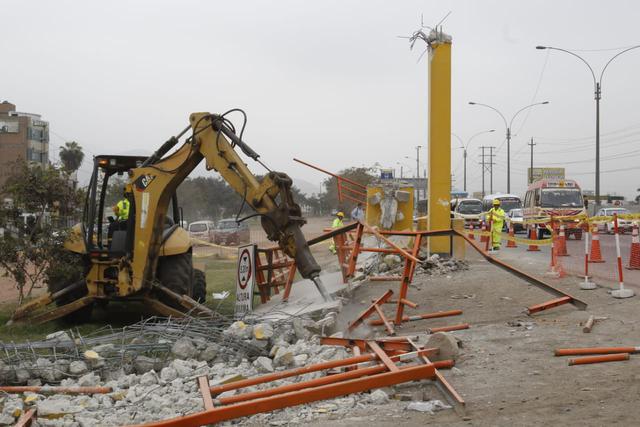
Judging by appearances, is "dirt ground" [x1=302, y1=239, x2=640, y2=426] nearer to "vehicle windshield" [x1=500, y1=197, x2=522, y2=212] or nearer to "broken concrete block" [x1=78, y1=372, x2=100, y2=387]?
"broken concrete block" [x1=78, y1=372, x2=100, y2=387]

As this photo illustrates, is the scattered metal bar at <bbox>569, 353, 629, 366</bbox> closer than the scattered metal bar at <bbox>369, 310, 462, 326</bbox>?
Yes

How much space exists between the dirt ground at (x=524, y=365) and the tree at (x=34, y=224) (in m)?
4.95

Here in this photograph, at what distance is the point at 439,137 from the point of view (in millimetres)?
15992

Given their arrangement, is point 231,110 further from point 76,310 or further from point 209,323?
point 76,310

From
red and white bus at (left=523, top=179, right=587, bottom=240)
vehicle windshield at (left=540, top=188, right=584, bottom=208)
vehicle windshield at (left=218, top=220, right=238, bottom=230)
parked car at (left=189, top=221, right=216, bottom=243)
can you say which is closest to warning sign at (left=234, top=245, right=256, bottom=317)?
red and white bus at (left=523, top=179, right=587, bottom=240)

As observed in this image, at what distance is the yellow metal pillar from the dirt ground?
4.04 meters

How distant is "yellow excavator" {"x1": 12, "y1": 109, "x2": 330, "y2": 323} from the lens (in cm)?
966

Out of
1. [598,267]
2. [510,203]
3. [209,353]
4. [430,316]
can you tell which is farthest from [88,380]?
[510,203]

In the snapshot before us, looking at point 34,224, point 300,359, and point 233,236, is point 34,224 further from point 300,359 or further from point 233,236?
point 233,236

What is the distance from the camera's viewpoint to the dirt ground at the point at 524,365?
208 inches

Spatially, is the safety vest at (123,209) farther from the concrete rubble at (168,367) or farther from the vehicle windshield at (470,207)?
the vehicle windshield at (470,207)

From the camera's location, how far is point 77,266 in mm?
11578

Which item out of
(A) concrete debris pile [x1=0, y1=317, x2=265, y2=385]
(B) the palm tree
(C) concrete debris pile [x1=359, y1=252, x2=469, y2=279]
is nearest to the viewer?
(A) concrete debris pile [x1=0, y1=317, x2=265, y2=385]

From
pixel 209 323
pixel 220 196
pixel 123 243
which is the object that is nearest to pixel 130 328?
pixel 209 323
